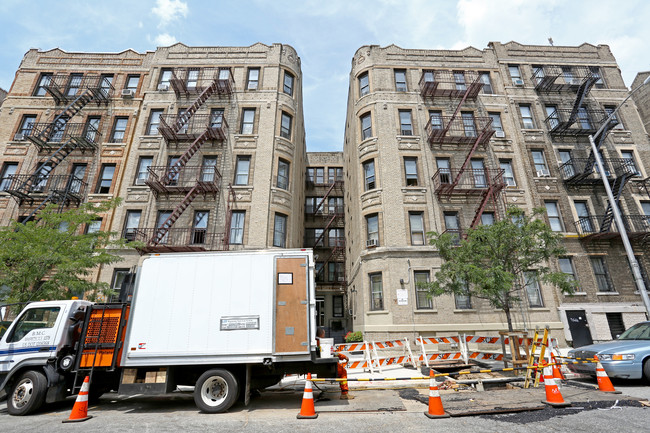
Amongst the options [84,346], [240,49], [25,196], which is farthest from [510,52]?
[25,196]

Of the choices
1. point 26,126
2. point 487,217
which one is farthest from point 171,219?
→ point 487,217

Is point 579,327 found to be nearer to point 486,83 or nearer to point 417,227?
Answer: point 417,227

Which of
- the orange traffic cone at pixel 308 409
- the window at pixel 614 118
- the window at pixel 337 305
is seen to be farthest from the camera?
the window at pixel 337 305

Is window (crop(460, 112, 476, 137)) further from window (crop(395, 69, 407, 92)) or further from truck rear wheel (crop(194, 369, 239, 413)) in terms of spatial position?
truck rear wheel (crop(194, 369, 239, 413))

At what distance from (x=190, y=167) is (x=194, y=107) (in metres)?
4.39

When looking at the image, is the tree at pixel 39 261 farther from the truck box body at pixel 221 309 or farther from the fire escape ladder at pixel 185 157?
the truck box body at pixel 221 309

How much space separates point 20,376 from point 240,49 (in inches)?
922

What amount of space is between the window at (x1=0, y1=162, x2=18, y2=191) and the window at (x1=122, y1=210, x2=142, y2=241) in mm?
8313

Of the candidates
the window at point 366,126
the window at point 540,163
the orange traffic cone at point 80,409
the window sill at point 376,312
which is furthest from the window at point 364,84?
the orange traffic cone at point 80,409

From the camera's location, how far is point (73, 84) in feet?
77.8

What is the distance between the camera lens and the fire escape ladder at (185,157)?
19406 millimetres

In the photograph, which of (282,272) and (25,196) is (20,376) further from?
(25,196)

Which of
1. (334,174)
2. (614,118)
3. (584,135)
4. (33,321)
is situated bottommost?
(33,321)

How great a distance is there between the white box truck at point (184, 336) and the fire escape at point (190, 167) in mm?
9552
